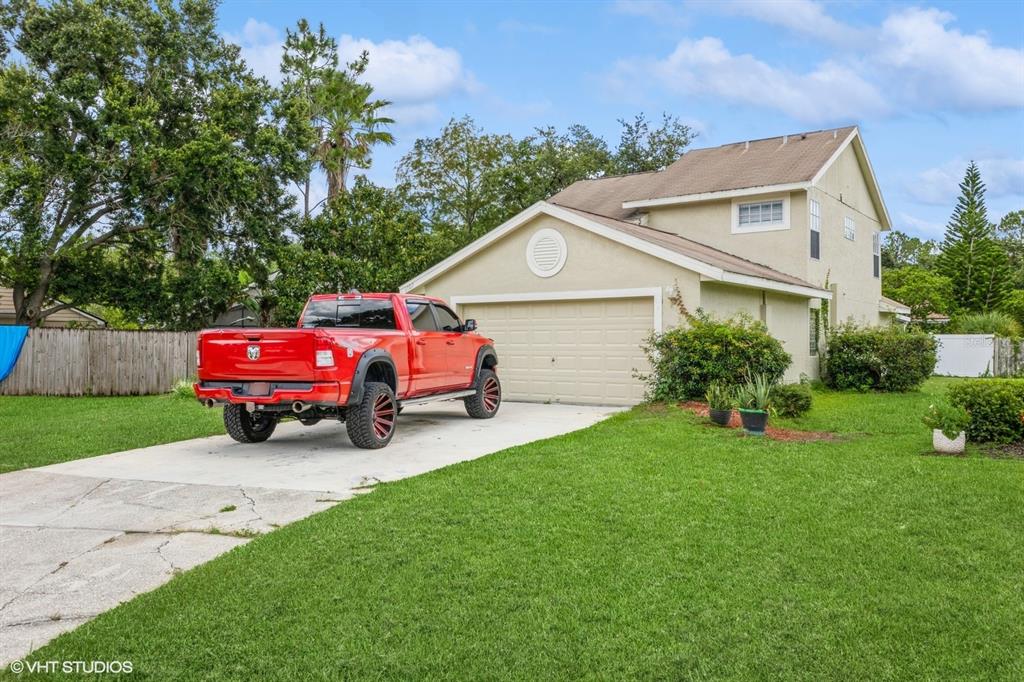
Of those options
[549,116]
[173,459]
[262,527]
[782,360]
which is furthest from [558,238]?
[549,116]

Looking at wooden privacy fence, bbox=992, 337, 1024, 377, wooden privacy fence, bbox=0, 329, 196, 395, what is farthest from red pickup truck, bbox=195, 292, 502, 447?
wooden privacy fence, bbox=992, 337, 1024, 377

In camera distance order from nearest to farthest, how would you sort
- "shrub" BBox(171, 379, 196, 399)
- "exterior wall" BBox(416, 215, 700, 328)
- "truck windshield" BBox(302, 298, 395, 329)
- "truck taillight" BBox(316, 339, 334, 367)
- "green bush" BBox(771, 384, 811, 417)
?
"truck taillight" BBox(316, 339, 334, 367) → "truck windshield" BBox(302, 298, 395, 329) → "green bush" BBox(771, 384, 811, 417) → "exterior wall" BBox(416, 215, 700, 328) → "shrub" BBox(171, 379, 196, 399)

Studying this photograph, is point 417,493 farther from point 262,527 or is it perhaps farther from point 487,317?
point 487,317

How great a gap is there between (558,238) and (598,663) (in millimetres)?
12227

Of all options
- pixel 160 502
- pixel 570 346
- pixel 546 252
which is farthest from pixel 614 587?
pixel 546 252

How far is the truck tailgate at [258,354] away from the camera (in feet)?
28.0

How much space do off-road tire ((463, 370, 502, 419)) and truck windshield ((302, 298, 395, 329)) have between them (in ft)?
7.90

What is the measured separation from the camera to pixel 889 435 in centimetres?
993

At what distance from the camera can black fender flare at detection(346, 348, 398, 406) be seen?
29.2 ft

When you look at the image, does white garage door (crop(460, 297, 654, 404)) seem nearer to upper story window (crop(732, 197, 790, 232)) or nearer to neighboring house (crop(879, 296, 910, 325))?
upper story window (crop(732, 197, 790, 232))

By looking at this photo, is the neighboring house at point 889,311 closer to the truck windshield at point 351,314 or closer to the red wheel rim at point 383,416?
the truck windshield at point 351,314

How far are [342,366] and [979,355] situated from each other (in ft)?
83.6

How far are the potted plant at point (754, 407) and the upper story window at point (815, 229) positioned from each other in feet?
26.7

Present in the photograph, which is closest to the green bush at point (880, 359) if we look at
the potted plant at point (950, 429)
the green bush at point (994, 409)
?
the green bush at point (994, 409)
